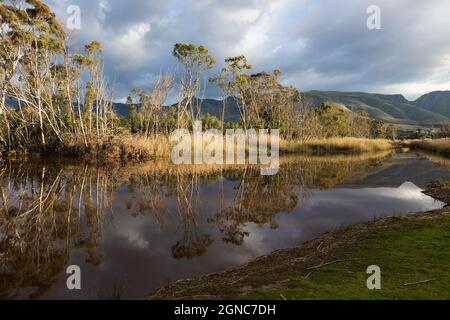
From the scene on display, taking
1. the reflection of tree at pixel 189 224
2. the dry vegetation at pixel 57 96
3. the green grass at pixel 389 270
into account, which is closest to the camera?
the green grass at pixel 389 270

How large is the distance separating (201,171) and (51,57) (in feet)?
49.1

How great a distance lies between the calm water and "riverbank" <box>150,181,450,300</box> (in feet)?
2.04

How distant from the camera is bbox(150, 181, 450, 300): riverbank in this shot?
150 inches

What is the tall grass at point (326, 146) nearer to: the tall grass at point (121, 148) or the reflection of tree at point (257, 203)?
the tall grass at point (121, 148)

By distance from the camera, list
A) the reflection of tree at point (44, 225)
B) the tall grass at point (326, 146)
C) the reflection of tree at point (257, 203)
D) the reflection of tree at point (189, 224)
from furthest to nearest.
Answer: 1. the tall grass at point (326, 146)
2. the reflection of tree at point (257, 203)
3. the reflection of tree at point (189, 224)
4. the reflection of tree at point (44, 225)

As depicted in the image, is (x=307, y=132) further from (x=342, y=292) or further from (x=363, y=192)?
(x=342, y=292)

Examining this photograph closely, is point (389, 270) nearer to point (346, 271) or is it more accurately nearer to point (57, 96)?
point (346, 271)

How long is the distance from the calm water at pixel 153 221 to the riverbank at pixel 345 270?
2.04 ft

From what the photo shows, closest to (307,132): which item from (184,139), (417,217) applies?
(184,139)

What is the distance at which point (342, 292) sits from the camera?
3768 millimetres

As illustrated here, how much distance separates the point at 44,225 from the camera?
7660 mm

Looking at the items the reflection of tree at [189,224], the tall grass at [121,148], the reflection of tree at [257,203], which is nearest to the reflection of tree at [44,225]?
the reflection of tree at [189,224]

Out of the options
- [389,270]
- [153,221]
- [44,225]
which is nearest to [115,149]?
[153,221]

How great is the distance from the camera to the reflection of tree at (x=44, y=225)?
5035 mm
